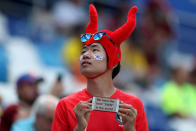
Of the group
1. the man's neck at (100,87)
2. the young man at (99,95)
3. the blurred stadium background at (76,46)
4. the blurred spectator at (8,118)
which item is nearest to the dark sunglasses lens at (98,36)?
the young man at (99,95)

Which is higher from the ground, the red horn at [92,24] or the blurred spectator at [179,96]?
the red horn at [92,24]

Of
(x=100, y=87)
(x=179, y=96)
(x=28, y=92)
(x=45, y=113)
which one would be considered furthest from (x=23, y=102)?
(x=179, y=96)

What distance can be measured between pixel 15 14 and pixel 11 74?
153cm

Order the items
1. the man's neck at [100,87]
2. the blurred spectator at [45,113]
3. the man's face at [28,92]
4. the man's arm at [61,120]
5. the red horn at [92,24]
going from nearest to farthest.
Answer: the man's arm at [61,120] → the man's neck at [100,87] → the red horn at [92,24] → the blurred spectator at [45,113] → the man's face at [28,92]

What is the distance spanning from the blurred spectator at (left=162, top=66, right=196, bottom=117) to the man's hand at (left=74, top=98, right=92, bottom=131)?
5.64 metres

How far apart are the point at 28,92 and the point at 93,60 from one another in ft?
7.83

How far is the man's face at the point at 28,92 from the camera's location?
5453mm

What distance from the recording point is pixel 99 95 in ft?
10.9

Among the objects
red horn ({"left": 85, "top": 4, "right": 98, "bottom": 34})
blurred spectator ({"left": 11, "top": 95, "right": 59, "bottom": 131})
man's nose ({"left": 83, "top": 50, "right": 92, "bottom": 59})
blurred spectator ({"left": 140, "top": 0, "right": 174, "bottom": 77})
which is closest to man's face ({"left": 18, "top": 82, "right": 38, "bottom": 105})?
blurred spectator ({"left": 11, "top": 95, "right": 59, "bottom": 131})

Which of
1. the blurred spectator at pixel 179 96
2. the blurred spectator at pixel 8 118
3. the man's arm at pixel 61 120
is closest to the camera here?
the man's arm at pixel 61 120

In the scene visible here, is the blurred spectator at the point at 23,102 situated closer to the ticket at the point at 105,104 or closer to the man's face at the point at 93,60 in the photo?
the man's face at the point at 93,60

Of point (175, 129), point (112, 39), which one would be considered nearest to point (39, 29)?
point (175, 129)

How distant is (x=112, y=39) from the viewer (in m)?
3.41

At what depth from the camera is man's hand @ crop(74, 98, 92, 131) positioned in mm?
3049
